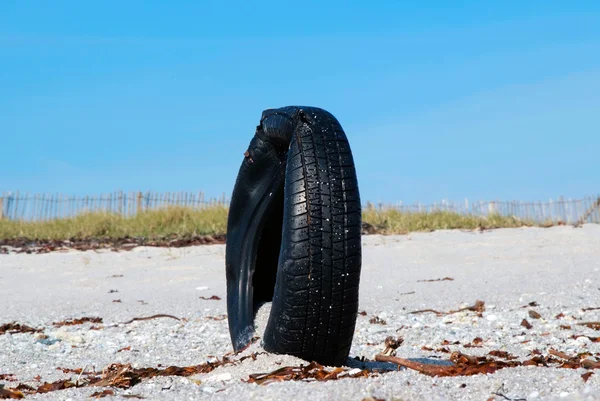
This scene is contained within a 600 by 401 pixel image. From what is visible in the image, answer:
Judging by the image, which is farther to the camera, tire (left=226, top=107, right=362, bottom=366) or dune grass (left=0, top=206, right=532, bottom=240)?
dune grass (left=0, top=206, right=532, bottom=240)

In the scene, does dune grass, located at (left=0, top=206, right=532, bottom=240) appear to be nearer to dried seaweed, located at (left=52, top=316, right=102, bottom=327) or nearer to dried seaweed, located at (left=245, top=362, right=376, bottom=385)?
dried seaweed, located at (left=52, top=316, right=102, bottom=327)

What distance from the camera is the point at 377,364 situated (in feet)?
11.8

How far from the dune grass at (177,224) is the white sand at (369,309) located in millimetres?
1822

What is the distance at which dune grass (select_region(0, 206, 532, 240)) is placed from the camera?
50.6 feet

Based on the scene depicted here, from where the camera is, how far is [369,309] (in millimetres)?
6660

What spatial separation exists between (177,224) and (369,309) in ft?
36.5

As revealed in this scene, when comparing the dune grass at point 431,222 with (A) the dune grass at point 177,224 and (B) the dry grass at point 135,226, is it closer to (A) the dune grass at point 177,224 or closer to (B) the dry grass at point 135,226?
(A) the dune grass at point 177,224

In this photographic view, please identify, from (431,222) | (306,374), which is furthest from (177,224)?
(306,374)

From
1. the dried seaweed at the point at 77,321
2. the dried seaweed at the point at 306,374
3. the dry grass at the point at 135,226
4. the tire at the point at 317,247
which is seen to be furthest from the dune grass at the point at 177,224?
the dried seaweed at the point at 306,374

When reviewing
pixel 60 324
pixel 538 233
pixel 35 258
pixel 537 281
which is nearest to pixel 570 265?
pixel 537 281

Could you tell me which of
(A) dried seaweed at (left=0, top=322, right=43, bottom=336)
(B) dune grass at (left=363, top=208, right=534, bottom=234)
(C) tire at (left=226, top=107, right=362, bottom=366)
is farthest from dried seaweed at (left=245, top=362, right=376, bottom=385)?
(B) dune grass at (left=363, top=208, right=534, bottom=234)

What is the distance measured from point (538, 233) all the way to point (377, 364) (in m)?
9.83

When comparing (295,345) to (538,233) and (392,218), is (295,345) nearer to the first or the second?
(538,233)

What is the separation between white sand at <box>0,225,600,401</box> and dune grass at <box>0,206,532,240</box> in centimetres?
182
